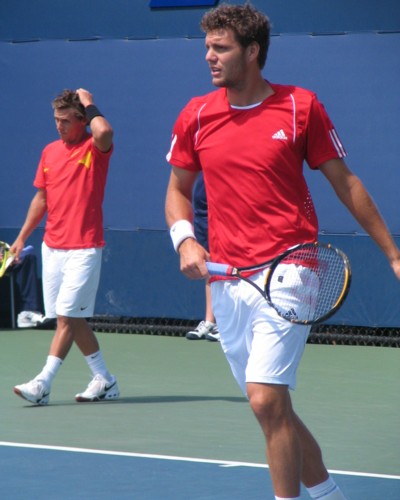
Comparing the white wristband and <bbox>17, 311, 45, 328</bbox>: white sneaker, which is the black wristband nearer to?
the white wristband

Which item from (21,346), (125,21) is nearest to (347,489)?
(21,346)

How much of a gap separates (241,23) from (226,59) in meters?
0.14

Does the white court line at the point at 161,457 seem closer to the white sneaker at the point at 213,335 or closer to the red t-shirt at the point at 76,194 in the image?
the red t-shirt at the point at 76,194

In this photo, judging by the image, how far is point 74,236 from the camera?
7672mm

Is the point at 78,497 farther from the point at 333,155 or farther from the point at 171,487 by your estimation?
the point at 333,155

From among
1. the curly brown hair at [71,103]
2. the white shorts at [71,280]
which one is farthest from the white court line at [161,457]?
the curly brown hair at [71,103]

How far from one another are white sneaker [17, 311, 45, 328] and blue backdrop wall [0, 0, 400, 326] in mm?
537

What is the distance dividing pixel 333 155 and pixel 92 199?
3498 millimetres

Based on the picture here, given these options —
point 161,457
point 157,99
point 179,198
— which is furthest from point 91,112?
point 157,99

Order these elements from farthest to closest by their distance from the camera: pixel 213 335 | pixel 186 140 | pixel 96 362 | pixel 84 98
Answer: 1. pixel 213 335
2. pixel 96 362
3. pixel 84 98
4. pixel 186 140

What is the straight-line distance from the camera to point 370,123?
10.6 m

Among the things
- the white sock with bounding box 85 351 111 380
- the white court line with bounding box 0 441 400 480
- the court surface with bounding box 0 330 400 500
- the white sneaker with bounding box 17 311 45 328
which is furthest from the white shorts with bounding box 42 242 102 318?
the white sneaker with bounding box 17 311 45 328

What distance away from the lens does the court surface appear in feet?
17.9

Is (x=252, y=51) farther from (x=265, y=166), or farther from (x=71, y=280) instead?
(x=71, y=280)
